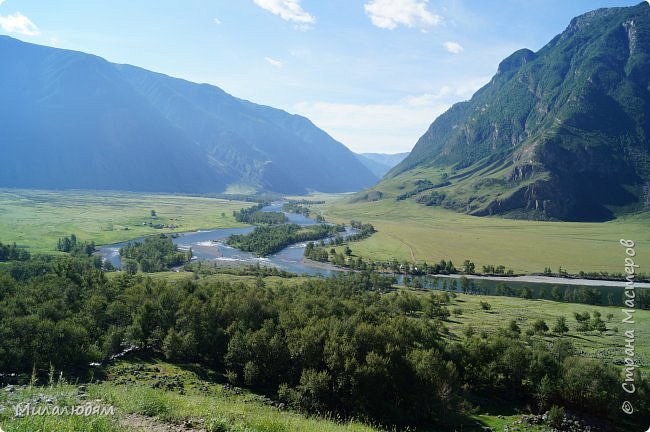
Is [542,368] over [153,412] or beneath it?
beneath

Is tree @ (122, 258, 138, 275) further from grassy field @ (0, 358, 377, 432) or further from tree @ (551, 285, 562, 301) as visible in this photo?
tree @ (551, 285, 562, 301)

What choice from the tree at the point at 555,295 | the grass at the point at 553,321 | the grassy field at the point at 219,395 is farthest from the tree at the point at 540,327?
the tree at the point at 555,295

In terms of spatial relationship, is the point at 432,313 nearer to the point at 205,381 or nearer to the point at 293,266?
the point at 205,381

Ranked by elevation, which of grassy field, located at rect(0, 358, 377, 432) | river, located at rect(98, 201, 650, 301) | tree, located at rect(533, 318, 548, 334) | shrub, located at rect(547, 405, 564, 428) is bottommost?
river, located at rect(98, 201, 650, 301)

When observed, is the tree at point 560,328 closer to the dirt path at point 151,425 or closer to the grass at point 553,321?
the grass at point 553,321

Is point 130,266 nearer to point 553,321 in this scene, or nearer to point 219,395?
point 219,395

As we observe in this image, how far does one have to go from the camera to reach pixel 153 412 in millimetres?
21641

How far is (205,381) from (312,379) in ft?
49.6

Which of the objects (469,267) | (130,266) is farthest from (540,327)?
(130,266)

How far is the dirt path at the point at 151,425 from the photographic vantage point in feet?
63.4

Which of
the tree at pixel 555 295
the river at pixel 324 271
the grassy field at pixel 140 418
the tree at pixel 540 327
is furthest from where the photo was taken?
the river at pixel 324 271

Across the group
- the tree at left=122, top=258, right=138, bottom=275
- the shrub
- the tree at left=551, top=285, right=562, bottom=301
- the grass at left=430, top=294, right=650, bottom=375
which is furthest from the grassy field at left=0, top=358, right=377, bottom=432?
the tree at left=122, top=258, right=138, bottom=275

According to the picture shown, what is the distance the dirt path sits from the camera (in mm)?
19312

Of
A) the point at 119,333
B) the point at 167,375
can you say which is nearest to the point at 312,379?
the point at 167,375
